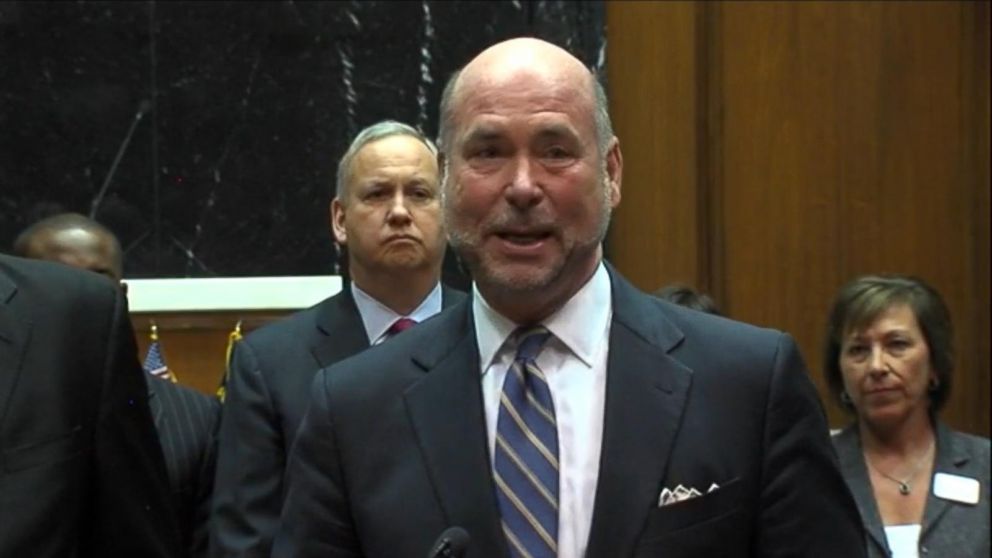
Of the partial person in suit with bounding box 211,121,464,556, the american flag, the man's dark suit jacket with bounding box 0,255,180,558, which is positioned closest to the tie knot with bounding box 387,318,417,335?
the partial person in suit with bounding box 211,121,464,556

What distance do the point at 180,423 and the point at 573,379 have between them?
5.65 ft

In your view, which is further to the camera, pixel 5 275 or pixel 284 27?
pixel 284 27

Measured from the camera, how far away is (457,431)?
225 centimetres

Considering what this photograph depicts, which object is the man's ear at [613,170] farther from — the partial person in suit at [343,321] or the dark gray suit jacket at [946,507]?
the dark gray suit jacket at [946,507]

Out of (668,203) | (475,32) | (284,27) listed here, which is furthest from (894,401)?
(284,27)

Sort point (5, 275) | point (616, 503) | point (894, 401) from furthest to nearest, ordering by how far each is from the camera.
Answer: point (894, 401)
point (5, 275)
point (616, 503)

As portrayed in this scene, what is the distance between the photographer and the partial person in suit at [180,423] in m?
3.71

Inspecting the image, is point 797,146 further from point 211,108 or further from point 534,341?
point 534,341

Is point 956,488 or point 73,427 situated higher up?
point 73,427

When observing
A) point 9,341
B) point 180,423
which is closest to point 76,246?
point 180,423

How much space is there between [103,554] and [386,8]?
2.78 m

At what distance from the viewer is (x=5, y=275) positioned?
8.04ft

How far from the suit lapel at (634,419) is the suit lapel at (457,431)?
14 cm

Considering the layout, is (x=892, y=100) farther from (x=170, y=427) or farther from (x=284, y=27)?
(x=170, y=427)
